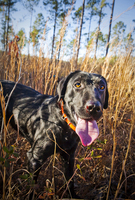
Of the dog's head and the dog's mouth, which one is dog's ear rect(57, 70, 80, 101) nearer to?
the dog's head

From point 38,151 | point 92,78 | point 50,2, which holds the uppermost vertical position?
point 50,2

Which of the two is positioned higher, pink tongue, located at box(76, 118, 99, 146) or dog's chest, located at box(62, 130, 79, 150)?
pink tongue, located at box(76, 118, 99, 146)

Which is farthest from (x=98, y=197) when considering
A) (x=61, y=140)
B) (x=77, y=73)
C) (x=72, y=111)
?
(x=77, y=73)

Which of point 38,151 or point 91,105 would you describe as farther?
point 38,151

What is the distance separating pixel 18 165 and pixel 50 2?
989 inches

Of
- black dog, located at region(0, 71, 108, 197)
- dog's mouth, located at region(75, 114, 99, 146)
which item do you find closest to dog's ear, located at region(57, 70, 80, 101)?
black dog, located at region(0, 71, 108, 197)

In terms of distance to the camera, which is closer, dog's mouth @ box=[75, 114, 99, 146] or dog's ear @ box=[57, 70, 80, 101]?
dog's mouth @ box=[75, 114, 99, 146]

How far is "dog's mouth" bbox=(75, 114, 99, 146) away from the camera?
1085 mm

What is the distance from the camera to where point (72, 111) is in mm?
1332

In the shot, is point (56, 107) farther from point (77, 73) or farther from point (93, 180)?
point (93, 180)

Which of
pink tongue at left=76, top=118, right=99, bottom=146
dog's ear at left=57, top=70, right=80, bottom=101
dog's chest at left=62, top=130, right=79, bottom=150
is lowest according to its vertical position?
dog's chest at left=62, top=130, right=79, bottom=150

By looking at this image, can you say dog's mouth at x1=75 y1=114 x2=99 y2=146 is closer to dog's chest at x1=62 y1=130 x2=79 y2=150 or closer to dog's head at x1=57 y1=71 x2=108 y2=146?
dog's head at x1=57 y1=71 x2=108 y2=146

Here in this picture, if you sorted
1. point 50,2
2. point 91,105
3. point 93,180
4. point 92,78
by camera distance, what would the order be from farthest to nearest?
1. point 50,2
2. point 93,180
3. point 92,78
4. point 91,105

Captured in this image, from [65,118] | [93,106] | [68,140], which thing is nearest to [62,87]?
[65,118]
